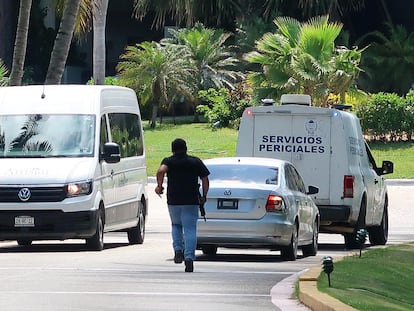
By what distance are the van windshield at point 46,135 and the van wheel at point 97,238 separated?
1.06 metres

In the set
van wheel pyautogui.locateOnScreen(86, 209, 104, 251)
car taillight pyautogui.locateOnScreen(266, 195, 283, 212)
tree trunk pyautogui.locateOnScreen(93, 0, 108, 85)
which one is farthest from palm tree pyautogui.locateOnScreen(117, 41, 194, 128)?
car taillight pyautogui.locateOnScreen(266, 195, 283, 212)

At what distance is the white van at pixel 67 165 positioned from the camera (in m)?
20.8

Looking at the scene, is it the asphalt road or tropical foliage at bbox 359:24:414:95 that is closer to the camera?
the asphalt road

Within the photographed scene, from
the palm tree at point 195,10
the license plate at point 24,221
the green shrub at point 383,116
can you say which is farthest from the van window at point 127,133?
the palm tree at point 195,10

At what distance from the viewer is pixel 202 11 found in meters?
51.1

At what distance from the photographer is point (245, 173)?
2050 cm

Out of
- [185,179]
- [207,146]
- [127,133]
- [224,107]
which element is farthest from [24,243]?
[224,107]

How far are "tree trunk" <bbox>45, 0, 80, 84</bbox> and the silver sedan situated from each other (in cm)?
932

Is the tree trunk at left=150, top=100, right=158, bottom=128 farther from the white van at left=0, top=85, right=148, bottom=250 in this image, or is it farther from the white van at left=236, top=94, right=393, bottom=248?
the white van at left=0, top=85, right=148, bottom=250

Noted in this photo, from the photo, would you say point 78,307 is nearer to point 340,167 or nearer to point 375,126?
point 340,167

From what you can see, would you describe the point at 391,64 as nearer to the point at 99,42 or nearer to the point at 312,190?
the point at 99,42

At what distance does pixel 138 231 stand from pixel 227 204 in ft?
14.7

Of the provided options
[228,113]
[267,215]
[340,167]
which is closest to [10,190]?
[267,215]

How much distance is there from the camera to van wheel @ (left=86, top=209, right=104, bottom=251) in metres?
21.2
